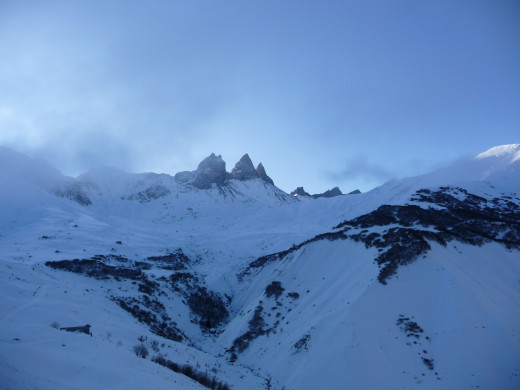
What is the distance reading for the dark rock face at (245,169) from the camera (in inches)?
5587

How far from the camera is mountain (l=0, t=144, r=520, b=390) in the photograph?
53.6ft

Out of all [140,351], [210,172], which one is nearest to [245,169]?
[210,172]

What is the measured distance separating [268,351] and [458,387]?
539 inches

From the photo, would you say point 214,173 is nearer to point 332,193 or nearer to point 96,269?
point 332,193

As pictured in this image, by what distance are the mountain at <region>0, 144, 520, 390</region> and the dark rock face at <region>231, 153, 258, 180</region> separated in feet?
258

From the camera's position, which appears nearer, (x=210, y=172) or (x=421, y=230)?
(x=421, y=230)

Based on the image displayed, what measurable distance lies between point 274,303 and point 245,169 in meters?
117

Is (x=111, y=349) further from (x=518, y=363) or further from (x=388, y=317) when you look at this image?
(x=518, y=363)

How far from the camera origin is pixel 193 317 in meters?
36.6

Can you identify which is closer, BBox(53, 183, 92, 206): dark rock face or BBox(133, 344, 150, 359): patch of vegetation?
BBox(133, 344, 150, 359): patch of vegetation

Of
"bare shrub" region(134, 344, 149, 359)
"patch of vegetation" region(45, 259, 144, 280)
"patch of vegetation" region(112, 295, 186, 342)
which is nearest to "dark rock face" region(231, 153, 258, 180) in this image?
"patch of vegetation" region(45, 259, 144, 280)

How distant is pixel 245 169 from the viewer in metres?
148

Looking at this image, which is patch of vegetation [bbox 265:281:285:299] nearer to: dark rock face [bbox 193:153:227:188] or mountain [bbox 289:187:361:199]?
dark rock face [bbox 193:153:227:188]

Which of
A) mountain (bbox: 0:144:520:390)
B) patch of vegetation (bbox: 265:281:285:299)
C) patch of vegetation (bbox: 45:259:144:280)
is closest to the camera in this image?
mountain (bbox: 0:144:520:390)
